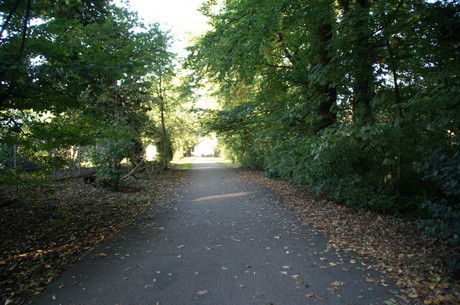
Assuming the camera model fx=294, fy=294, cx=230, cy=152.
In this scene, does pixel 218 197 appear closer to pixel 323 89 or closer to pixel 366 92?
pixel 323 89

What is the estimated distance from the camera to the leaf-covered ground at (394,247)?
368 centimetres

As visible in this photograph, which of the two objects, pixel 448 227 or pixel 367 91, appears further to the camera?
pixel 367 91

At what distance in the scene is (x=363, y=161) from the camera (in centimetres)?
860

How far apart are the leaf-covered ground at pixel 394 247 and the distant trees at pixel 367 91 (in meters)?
0.72

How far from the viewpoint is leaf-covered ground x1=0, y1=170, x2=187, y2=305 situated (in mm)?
4379

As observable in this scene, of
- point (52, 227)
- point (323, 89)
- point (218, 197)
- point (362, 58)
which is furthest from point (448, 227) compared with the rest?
point (218, 197)

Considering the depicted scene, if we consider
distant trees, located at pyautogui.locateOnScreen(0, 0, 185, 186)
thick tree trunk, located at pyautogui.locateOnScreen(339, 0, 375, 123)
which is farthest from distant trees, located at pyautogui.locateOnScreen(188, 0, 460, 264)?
distant trees, located at pyautogui.locateOnScreen(0, 0, 185, 186)

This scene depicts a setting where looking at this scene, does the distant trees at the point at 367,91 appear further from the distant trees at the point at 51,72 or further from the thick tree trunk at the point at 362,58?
the distant trees at the point at 51,72

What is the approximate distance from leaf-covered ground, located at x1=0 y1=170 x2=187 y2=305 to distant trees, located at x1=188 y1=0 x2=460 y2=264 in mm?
4820

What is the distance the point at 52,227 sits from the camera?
664cm

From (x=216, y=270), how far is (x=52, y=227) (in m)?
4.38

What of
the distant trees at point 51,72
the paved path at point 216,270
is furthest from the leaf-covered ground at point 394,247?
the distant trees at point 51,72

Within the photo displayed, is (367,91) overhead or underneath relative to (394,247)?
overhead

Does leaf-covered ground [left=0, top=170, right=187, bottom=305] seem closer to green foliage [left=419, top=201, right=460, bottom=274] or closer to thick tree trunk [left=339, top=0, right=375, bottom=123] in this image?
green foliage [left=419, top=201, right=460, bottom=274]
